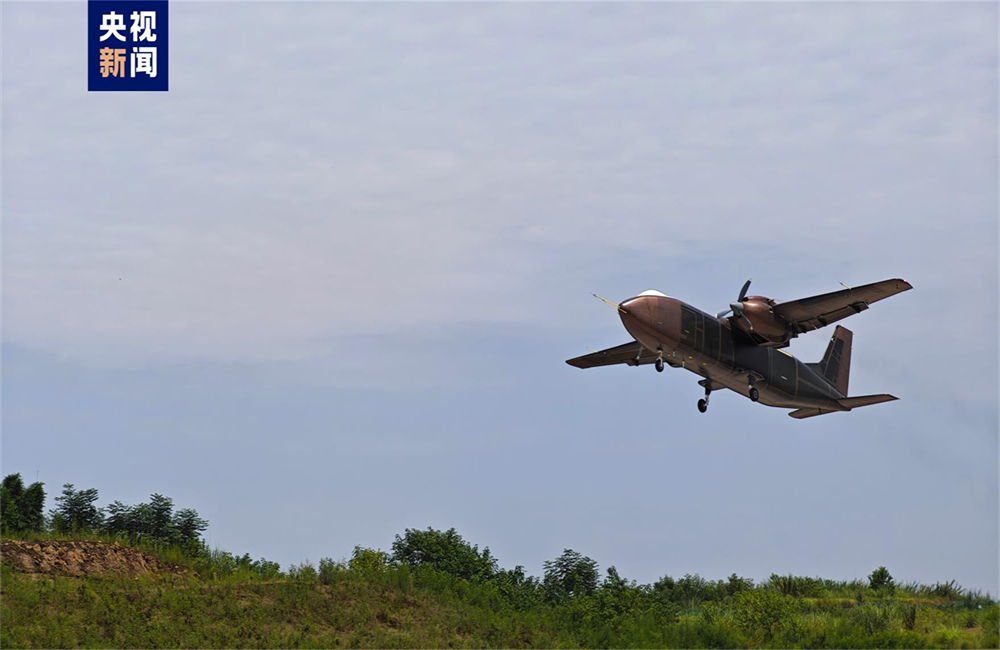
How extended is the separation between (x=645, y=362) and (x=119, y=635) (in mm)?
24161

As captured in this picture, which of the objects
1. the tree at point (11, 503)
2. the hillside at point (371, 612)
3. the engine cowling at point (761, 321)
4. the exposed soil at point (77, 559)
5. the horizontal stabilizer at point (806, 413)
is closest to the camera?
the hillside at point (371, 612)

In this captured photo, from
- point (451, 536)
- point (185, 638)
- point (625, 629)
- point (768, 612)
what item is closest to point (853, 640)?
point (768, 612)

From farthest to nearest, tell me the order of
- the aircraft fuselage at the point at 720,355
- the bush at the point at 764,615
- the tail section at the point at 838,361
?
the tail section at the point at 838,361 < the bush at the point at 764,615 < the aircraft fuselage at the point at 720,355

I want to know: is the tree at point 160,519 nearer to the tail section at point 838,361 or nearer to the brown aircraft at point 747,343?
the brown aircraft at point 747,343

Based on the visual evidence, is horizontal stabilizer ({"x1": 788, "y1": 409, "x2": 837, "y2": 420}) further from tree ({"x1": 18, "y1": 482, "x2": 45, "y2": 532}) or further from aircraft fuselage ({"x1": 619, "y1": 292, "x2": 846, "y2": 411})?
tree ({"x1": 18, "y1": 482, "x2": 45, "y2": 532})

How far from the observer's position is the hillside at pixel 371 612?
3284cm

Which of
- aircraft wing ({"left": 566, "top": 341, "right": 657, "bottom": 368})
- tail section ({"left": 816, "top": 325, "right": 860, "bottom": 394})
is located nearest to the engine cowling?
aircraft wing ({"left": 566, "top": 341, "right": 657, "bottom": 368})

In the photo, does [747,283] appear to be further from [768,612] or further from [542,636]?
[542,636]

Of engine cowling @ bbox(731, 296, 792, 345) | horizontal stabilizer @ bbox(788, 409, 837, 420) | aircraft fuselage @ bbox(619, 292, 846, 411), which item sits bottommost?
horizontal stabilizer @ bbox(788, 409, 837, 420)

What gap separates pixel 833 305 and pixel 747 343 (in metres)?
3.57

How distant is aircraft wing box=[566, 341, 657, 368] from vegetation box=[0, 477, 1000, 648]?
8518 mm

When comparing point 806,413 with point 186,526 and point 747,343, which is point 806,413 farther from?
point 186,526

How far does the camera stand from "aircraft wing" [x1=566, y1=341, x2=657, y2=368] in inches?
1820

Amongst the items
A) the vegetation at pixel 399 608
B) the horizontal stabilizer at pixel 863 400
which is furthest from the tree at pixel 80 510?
the horizontal stabilizer at pixel 863 400
